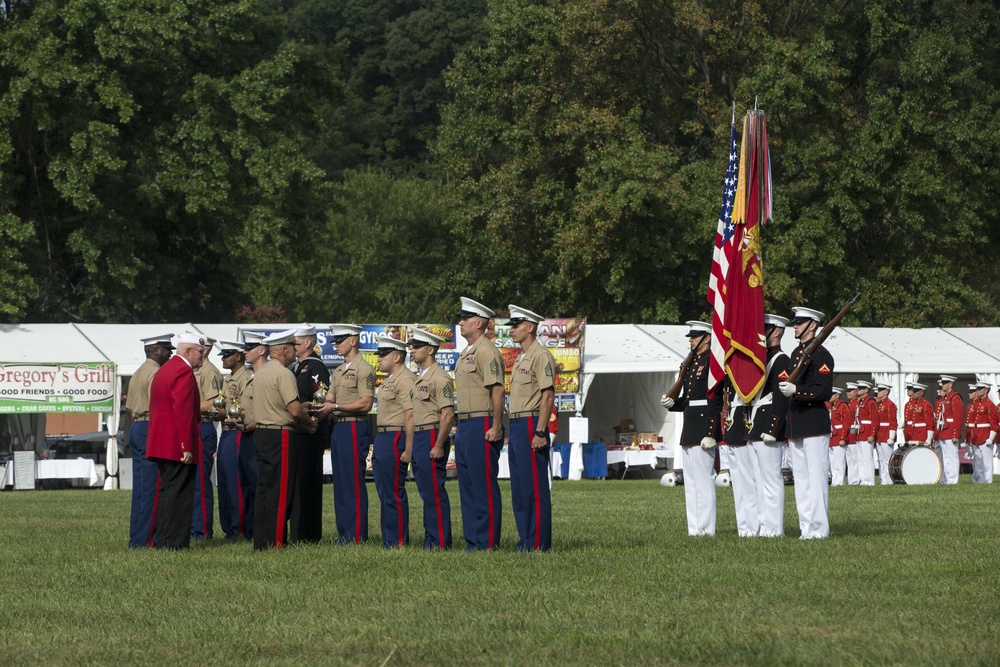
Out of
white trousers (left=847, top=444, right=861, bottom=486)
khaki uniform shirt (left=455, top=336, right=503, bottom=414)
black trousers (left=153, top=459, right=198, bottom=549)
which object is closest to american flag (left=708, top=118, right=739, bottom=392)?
khaki uniform shirt (left=455, top=336, right=503, bottom=414)

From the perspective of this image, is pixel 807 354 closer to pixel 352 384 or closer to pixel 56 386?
pixel 352 384

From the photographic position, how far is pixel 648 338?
32.2 meters

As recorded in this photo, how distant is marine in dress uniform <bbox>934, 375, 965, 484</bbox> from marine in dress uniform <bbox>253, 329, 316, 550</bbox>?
18.9 meters

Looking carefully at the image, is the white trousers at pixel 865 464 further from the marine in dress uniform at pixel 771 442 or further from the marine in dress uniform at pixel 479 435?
the marine in dress uniform at pixel 479 435

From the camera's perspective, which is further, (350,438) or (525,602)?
(350,438)

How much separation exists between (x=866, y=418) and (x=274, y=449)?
19241 mm

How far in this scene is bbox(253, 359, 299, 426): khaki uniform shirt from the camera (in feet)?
41.4

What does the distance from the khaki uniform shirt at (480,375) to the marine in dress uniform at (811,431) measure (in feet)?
8.63

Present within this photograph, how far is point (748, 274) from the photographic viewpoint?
14219 mm

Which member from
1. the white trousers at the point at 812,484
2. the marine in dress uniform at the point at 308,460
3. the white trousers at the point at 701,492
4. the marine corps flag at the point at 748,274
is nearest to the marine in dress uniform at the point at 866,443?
the marine corps flag at the point at 748,274

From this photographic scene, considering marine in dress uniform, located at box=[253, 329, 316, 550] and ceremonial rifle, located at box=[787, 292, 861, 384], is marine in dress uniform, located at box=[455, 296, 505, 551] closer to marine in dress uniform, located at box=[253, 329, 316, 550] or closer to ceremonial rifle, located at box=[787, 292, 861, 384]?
marine in dress uniform, located at box=[253, 329, 316, 550]

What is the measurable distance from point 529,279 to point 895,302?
957 cm

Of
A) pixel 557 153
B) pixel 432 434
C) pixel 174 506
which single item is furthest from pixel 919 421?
pixel 174 506

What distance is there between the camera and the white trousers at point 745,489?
1391 centimetres
